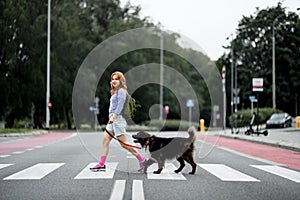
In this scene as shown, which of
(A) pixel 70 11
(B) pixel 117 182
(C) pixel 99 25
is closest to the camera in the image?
(B) pixel 117 182

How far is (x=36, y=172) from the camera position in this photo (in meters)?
10.7

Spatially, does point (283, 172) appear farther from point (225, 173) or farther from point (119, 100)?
point (119, 100)

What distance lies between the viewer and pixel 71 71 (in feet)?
171

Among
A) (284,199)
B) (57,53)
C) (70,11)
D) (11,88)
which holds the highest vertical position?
(70,11)

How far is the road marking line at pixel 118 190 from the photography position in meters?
7.36

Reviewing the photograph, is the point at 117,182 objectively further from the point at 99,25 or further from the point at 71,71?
the point at 99,25

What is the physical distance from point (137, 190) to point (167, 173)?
8.33 ft

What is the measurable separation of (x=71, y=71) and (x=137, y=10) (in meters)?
16.0

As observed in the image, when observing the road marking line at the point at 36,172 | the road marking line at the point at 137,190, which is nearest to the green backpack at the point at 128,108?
the road marking line at the point at 137,190

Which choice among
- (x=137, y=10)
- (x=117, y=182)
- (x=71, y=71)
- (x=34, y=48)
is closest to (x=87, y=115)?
(x=71, y=71)

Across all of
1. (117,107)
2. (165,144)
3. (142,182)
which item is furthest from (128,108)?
(142,182)

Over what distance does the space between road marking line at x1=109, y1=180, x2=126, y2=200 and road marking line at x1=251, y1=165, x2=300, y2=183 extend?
132 inches

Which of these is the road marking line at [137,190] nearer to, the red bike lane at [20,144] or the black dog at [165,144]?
the black dog at [165,144]

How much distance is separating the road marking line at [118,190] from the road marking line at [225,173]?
6.71 feet
